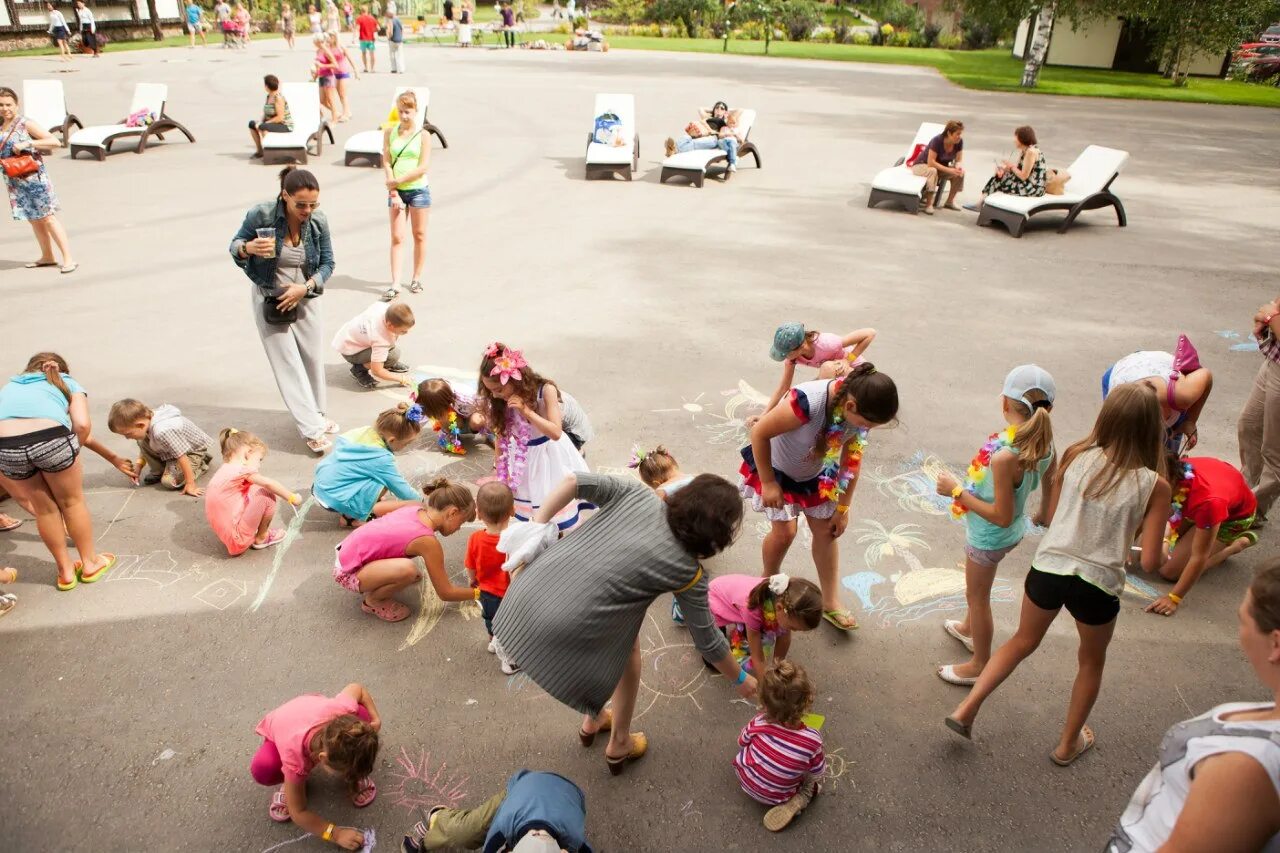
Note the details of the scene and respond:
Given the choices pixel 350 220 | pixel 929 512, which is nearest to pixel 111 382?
pixel 350 220

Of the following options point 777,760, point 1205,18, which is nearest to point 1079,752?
point 777,760

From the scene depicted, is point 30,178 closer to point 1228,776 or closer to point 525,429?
point 525,429

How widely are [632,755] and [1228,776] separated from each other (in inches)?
83.5

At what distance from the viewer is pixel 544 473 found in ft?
14.1

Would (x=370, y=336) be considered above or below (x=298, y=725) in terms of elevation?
above

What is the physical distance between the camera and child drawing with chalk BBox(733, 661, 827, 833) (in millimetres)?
3018

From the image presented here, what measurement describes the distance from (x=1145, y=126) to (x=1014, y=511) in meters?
19.1

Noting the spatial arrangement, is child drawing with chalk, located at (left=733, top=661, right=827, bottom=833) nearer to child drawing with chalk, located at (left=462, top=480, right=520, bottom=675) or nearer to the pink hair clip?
child drawing with chalk, located at (left=462, top=480, right=520, bottom=675)

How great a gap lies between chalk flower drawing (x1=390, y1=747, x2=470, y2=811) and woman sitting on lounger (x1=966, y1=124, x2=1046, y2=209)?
10.1 metres

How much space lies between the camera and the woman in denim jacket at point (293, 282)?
4828 millimetres

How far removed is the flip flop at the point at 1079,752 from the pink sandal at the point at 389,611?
9.84 ft

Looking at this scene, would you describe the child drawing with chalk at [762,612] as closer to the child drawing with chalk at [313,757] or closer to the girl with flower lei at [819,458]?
the girl with flower lei at [819,458]

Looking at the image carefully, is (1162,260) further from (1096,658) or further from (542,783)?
(542,783)

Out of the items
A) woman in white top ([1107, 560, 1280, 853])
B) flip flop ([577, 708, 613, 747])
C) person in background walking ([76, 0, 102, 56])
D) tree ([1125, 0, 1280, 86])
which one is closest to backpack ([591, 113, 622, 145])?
flip flop ([577, 708, 613, 747])
